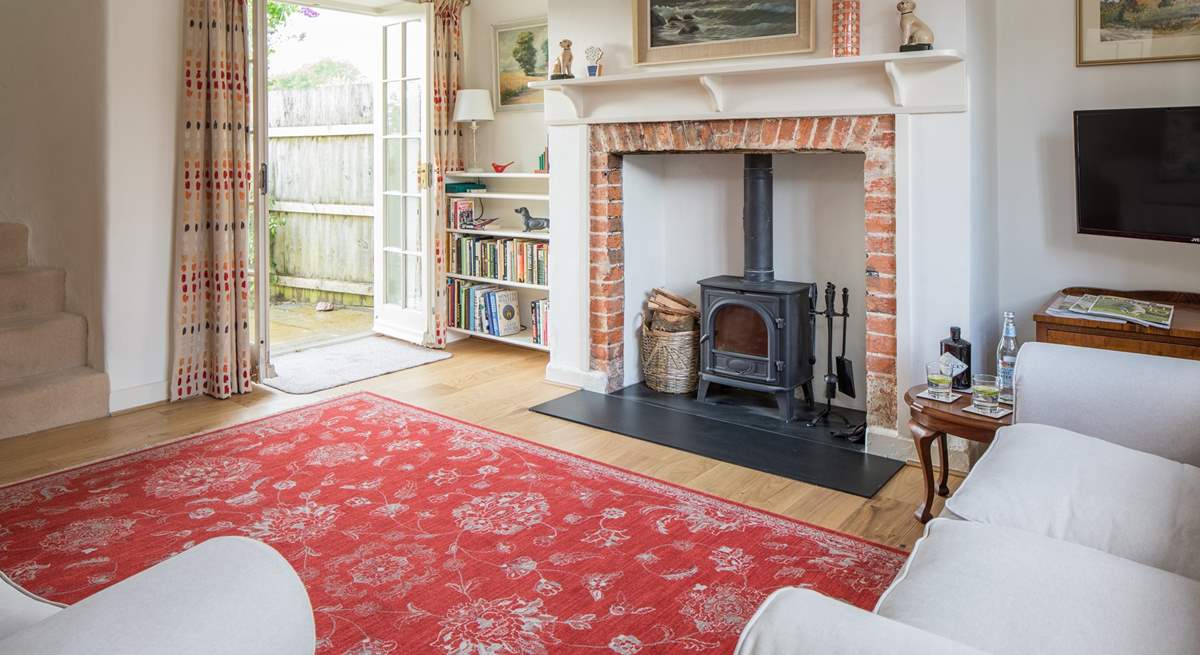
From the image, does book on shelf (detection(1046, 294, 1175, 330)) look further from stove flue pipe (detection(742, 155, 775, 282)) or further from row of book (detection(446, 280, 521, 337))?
row of book (detection(446, 280, 521, 337))

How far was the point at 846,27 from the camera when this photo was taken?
3.41 metres

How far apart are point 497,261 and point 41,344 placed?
239 cm

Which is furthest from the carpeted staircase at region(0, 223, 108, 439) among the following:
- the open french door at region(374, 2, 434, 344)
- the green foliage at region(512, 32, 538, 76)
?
the green foliage at region(512, 32, 538, 76)

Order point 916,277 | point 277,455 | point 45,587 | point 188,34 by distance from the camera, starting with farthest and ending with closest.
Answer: point 188,34 → point 277,455 → point 916,277 → point 45,587

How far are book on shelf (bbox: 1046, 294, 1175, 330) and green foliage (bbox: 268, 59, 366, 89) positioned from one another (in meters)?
7.13

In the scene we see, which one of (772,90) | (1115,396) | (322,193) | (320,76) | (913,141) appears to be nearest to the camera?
(1115,396)

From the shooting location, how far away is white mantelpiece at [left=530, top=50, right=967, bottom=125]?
10.6 ft

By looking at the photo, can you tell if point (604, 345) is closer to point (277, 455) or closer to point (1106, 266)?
point (277, 455)

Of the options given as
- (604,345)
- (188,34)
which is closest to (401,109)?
(188,34)

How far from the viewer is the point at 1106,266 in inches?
136

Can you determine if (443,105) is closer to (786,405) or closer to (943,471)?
(786,405)

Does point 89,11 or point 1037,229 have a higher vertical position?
point 89,11

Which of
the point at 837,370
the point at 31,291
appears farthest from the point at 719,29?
the point at 31,291

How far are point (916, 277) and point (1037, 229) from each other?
65cm
